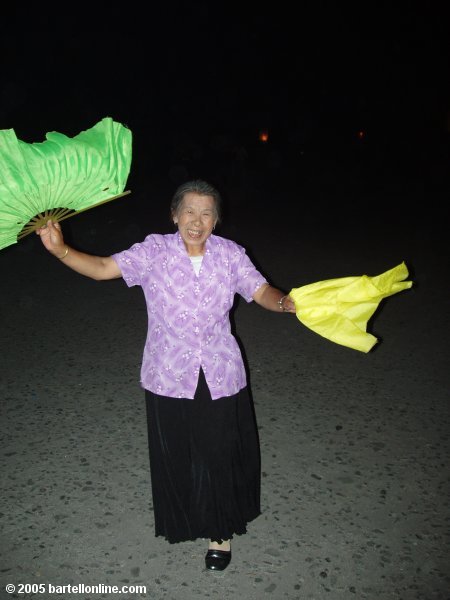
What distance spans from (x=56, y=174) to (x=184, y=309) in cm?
76

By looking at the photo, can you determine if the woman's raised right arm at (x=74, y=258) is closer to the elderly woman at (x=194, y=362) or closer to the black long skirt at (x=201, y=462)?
the elderly woman at (x=194, y=362)

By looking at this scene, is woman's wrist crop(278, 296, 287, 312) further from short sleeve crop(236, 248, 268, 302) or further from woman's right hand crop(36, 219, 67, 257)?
woman's right hand crop(36, 219, 67, 257)

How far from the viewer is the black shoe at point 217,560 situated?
2.66 meters

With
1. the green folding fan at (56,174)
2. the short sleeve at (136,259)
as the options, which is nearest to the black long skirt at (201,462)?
the short sleeve at (136,259)

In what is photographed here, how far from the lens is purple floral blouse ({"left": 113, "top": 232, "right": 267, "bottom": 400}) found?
2.37 m

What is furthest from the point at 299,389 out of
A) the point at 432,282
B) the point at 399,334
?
the point at 432,282

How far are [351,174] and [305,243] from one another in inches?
740

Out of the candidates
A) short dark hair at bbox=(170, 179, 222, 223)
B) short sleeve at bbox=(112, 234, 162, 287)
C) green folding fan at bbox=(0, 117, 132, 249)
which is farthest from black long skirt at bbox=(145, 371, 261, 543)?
green folding fan at bbox=(0, 117, 132, 249)

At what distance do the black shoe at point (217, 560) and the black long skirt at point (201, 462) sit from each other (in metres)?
0.08

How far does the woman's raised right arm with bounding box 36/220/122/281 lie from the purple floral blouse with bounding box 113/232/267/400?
0.05m

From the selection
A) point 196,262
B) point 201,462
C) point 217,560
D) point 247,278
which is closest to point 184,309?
point 196,262

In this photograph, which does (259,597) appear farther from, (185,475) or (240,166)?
(240,166)

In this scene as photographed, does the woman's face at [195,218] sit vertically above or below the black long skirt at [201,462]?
above

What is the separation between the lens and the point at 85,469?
3.40 metres
